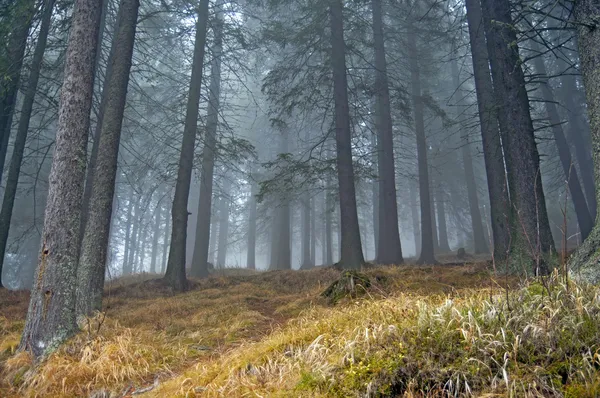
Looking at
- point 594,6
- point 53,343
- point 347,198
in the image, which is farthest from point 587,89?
point 53,343

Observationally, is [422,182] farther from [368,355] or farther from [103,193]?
[368,355]

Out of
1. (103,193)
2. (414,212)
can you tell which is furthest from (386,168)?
(414,212)

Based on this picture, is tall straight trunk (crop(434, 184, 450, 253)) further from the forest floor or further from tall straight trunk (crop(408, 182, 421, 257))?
the forest floor

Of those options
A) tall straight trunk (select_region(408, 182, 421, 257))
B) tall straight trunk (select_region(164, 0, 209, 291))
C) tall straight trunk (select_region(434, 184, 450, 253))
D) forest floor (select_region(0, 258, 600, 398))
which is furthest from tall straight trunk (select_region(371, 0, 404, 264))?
tall straight trunk (select_region(408, 182, 421, 257))

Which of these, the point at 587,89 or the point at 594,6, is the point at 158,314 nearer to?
the point at 587,89

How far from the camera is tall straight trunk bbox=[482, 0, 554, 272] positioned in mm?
6961

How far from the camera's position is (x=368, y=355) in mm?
3021

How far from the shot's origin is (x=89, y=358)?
4.77m

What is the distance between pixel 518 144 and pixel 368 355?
19.2ft

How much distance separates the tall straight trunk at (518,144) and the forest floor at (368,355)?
2.34 meters

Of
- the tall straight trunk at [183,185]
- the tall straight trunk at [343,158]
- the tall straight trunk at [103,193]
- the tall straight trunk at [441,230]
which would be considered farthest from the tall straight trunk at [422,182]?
the tall straight trunk at [103,193]

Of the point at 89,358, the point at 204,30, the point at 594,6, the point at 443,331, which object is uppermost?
the point at 204,30

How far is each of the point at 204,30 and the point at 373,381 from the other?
13.3 meters

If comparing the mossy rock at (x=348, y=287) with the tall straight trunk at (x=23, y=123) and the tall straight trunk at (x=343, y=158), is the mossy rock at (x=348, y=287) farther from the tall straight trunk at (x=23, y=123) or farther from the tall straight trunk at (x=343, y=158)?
the tall straight trunk at (x=23, y=123)
